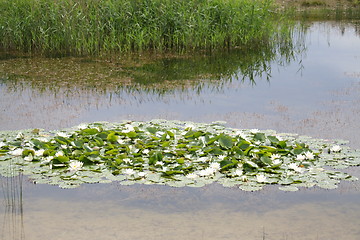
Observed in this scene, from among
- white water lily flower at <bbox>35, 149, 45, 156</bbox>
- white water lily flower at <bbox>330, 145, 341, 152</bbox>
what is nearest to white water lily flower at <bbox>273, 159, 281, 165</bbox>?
white water lily flower at <bbox>330, 145, 341, 152</bbox>

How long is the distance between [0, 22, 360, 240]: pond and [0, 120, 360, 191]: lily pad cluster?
0.42 feet

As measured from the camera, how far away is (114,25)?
480 inches

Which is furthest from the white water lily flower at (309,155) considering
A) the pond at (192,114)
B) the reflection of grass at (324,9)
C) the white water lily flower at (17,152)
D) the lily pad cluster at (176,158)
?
the reflection of grass at (324,9)

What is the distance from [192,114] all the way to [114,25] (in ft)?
17.3

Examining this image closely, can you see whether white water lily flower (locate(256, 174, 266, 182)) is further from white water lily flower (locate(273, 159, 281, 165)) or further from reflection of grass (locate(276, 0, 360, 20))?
reflection of grass (locate(276, 0, 360, 20))

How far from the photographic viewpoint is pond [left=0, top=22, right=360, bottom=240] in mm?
4227

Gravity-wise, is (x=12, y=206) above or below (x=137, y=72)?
below

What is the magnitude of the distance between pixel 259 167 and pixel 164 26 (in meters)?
7.35

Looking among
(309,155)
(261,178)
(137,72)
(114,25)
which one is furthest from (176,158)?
(114,25)

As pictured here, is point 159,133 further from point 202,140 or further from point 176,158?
point 176,158

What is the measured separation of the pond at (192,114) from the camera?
4.23m

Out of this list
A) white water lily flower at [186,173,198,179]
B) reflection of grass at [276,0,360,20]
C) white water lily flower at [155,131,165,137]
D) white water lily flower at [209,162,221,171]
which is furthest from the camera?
reflection of grass at [276,0,360,20]

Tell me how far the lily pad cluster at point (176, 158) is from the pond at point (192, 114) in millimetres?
127

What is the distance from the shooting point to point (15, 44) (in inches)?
490
